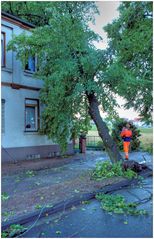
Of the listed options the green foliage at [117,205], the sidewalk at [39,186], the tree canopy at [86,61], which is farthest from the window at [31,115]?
the green foliage at [117,205]

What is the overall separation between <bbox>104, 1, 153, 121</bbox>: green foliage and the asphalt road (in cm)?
265

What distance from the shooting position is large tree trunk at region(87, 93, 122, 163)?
41.2ft

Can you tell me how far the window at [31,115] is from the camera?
717 inches

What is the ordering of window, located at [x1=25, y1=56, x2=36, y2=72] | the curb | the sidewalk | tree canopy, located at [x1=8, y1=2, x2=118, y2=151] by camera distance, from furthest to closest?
window, located at [x1=25, y1=56, x2=36, y2=72]
tree canopy, located at [x1=8, y1=2, x2=118, y2=151]
the sidewalk
the curb

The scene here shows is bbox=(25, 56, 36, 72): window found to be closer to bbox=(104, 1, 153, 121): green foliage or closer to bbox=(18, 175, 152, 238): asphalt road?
bbox=(104, 1, 153, 121): green foliage

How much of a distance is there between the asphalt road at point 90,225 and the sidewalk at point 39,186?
2.00ft

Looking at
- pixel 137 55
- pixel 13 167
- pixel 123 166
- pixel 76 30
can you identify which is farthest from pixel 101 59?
pixel 13 167

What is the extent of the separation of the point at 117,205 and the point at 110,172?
360 cm

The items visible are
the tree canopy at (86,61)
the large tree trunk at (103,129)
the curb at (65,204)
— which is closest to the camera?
the curb at (65,204)

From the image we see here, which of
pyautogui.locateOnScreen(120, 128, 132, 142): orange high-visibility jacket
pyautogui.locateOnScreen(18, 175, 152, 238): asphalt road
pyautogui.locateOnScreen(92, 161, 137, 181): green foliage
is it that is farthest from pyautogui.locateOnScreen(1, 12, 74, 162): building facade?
pyautogui.locateOnScreen(18, 175, 152, 238): asphalt road

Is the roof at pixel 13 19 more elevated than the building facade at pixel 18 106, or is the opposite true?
the roof at pixel 13 19

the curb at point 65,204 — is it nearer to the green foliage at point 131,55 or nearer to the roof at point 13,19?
the green foliage at point 131,55

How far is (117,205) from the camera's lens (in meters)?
7.92

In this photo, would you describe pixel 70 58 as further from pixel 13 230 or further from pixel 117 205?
pixel 13 230
